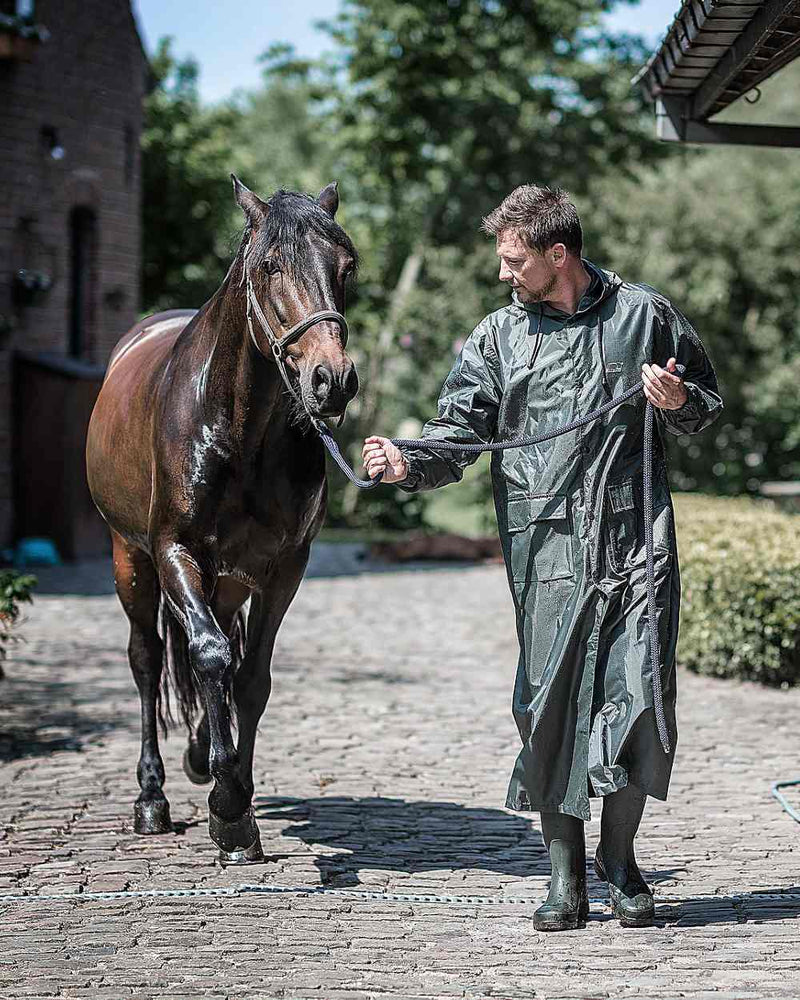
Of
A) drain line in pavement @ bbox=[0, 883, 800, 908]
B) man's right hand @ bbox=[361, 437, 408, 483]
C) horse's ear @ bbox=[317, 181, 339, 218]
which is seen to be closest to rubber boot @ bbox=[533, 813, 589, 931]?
drain line in pavement @ bbox=[0, 883, 800, 908]

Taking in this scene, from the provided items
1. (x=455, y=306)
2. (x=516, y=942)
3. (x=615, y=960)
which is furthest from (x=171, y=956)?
(x=455, y=306)

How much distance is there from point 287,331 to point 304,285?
0.54 feet

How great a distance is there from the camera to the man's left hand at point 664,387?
434 cm

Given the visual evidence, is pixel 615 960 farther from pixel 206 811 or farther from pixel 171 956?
pixel 206 811

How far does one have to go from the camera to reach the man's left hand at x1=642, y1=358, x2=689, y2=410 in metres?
4.34

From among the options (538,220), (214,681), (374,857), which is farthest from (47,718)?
(538,220)

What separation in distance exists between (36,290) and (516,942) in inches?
547

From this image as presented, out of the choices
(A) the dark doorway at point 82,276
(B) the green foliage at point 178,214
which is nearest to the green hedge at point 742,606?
(A) the dark doorway at point 82,276

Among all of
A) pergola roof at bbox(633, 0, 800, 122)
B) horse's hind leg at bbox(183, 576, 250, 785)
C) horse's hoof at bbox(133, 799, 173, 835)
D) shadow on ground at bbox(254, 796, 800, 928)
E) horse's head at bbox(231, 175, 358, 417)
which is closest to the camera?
horse's head at bbox(231, 175, 358, 417)

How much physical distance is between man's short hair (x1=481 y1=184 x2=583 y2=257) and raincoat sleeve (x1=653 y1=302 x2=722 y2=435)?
374mm

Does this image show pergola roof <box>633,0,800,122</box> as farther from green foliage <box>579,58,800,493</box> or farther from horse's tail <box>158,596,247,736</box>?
green foliage <box>579,58,800,493</box>

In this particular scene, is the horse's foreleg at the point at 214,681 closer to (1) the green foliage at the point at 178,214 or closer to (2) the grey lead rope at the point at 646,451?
(2) the grey lead rope at the point at 646,451

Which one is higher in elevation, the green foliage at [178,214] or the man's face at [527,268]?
the green foliage at [178,214]

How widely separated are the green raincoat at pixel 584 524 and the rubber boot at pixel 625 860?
0.15m
